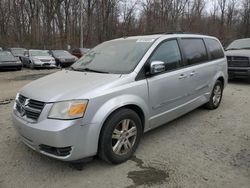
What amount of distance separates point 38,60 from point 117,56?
46.7ft

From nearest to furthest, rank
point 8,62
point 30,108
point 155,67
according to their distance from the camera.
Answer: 1. point 30,108
2. point 155,67
3. point 8,62

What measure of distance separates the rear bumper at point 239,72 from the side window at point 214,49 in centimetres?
366

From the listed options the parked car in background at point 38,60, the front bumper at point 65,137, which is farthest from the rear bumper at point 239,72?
the parked car in background at point 38,60

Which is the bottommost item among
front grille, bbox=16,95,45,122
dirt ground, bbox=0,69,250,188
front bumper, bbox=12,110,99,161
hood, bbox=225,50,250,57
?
dirt ground, bbox=0,69,250,188

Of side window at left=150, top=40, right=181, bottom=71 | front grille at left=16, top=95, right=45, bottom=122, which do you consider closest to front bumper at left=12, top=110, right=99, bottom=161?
front grille at left=16, top=95, right=45, bottom=122

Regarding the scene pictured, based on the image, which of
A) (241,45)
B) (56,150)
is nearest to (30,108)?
(56,150)

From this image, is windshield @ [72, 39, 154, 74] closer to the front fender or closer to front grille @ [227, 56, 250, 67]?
the front fender

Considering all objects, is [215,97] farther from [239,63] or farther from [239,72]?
[239,63]

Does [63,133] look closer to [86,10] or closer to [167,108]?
[167,108]

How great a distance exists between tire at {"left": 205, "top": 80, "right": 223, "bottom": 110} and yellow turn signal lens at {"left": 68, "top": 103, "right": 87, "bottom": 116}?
3.71 meters

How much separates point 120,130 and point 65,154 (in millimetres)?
812

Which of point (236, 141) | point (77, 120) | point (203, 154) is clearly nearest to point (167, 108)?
point (203, 154)

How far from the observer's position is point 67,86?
3.41 meters

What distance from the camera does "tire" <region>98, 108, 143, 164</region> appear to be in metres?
3.24
